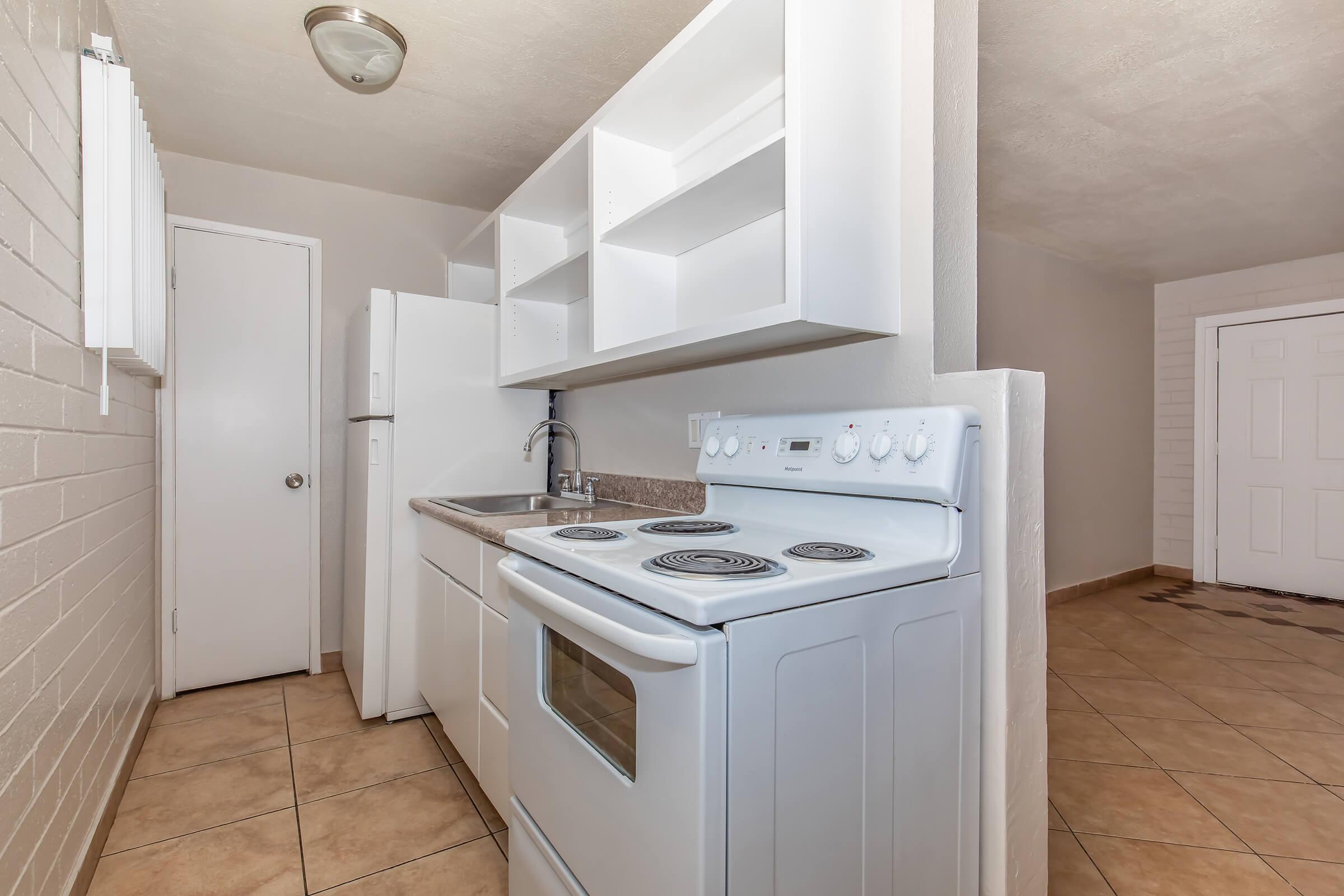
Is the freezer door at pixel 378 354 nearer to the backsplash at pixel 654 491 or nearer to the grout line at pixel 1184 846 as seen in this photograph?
the backsplash at pixel 654 491

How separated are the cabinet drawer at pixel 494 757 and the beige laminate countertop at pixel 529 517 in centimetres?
48

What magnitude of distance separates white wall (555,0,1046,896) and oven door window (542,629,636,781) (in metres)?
0.71

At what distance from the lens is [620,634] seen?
0.94 m

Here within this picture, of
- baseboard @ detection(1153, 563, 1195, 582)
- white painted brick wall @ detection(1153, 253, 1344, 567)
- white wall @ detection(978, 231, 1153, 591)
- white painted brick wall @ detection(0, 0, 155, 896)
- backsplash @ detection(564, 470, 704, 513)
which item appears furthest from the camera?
baseboard @ detection(1153, 563, 1195, 582)

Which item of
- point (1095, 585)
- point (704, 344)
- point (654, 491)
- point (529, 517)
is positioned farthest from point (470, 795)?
point (1095, 585)

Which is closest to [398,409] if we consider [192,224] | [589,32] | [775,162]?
[192,224]

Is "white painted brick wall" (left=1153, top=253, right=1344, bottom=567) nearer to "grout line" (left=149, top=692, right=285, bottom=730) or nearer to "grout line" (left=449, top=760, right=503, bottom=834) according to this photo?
"grout line" (left=449, top=760, right=503, bottom=834)

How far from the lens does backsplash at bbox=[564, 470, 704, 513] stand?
83.0 inches

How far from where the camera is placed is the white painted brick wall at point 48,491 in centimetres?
107

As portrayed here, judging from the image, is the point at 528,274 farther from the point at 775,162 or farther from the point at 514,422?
the point at 775,162

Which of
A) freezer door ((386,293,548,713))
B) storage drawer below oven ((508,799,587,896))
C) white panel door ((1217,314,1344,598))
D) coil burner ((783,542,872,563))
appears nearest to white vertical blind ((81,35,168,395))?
freezer door ((386,293,548,713))

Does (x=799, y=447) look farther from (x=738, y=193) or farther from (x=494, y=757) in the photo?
(x=494, y=757)

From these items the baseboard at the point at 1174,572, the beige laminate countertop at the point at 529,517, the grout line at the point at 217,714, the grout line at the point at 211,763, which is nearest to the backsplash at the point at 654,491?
the beige laminate countertop at the point at 529,517

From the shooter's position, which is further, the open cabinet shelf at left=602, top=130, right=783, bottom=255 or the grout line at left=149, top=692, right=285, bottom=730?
the grout line at left=149, top=692, right=285, bottom=730
